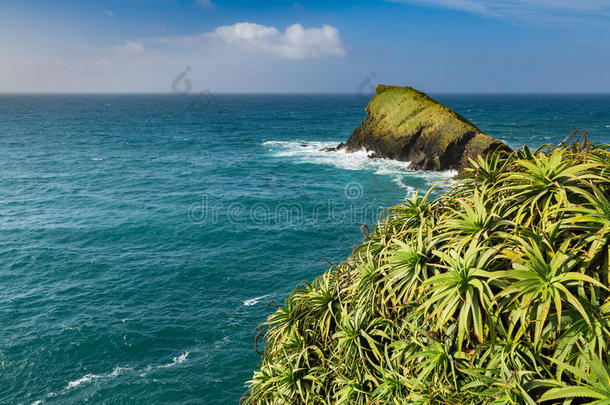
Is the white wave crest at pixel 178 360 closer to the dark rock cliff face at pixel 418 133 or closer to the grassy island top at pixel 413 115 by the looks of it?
the dark rock cliff face at pixel 418 133

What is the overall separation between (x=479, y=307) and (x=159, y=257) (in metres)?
31.9

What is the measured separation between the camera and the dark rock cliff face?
53.7m

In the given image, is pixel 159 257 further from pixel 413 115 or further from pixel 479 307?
pixel 413 115

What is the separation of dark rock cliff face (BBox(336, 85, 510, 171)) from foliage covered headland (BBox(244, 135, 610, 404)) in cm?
4511

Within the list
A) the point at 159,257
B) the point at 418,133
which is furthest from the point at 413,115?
the point at 159,257

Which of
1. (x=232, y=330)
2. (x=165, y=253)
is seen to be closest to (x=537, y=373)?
(x=232, y=330)

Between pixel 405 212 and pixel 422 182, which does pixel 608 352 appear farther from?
pixel 422 182

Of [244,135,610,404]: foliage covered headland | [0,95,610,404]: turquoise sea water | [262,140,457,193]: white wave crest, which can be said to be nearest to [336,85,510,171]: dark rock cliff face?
[262,140,457,193]: white wave crest

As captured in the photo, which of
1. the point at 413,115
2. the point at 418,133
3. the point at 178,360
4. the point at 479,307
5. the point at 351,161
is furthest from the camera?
the point at 351,161

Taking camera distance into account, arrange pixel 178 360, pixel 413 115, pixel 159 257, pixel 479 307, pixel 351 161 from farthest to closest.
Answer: pixel 351 161, pixel 413 115, pixel 159 257, pixel 178 360, pixel 479 307

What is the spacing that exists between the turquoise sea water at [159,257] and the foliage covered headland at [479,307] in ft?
42.8

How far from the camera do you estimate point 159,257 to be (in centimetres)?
3450

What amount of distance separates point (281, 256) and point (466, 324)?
2813cm

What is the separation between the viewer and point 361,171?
60.1 meters
